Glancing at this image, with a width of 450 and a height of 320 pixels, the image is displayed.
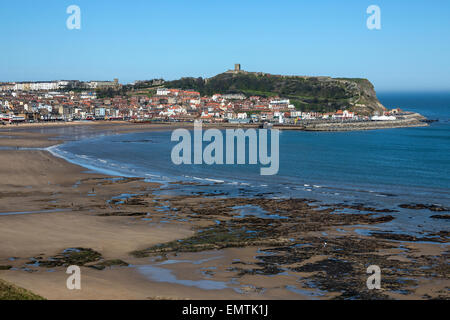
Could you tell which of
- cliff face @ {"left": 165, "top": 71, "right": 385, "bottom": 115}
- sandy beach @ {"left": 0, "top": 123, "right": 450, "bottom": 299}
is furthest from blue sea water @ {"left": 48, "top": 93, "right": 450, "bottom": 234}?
cliff face @ {"left": 165, "top": 71, "right": 385, "bottom": 115}

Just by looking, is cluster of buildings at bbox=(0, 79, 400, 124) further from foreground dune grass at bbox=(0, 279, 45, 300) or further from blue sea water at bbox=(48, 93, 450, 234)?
foreground dune grass at bbox=(0, 279, 45, 300)

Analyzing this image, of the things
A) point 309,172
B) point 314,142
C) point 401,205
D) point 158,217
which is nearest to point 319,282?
point 158,217

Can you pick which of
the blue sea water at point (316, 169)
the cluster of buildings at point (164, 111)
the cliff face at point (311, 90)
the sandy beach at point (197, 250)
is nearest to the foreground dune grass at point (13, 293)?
the sandy beach at point (197, 250)

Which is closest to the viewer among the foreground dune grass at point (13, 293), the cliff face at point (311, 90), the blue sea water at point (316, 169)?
the foreground dune grass at point (13, 293)

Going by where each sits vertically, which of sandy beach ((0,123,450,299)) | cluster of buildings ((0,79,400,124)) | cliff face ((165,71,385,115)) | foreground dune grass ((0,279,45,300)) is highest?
cliff face ((165,71,385,115))

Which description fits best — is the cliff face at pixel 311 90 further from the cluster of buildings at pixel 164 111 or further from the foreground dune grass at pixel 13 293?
the foreground dune grass at pixel 13 293
